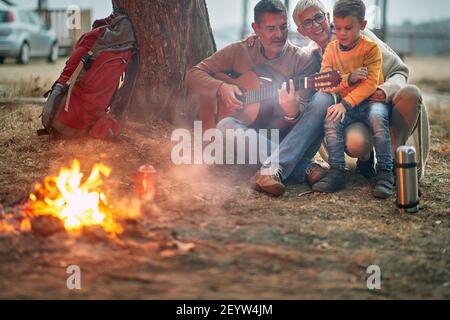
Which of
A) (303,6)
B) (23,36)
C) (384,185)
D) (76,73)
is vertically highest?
(23,36)

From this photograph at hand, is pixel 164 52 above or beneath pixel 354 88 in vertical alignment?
above

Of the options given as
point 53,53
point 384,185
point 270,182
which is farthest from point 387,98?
point 53,53

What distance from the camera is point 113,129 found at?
243 inches

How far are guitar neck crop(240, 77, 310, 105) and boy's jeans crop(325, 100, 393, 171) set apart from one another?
Result: 0.38m

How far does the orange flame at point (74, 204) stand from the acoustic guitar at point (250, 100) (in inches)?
58.8

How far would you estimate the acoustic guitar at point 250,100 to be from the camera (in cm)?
590

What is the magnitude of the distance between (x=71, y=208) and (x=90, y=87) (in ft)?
6.33

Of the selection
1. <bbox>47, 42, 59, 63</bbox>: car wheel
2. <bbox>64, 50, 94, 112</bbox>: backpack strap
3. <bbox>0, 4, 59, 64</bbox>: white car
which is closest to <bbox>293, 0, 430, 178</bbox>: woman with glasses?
<bbox>64, 50, 94, 112</bbox>: backpack strap

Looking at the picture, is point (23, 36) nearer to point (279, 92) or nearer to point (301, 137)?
point (279, 92)

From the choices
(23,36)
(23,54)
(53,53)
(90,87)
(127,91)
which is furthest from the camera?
(53,53)

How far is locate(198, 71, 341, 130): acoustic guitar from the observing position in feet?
19.4

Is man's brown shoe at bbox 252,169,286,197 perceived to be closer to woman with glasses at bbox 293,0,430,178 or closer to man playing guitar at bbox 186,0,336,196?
man playing guitar at bbox 186,0,336,196

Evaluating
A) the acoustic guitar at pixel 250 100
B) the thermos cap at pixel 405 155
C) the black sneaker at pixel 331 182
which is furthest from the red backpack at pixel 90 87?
the thermos cap at pixel 405 155

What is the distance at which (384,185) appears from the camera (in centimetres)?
547
